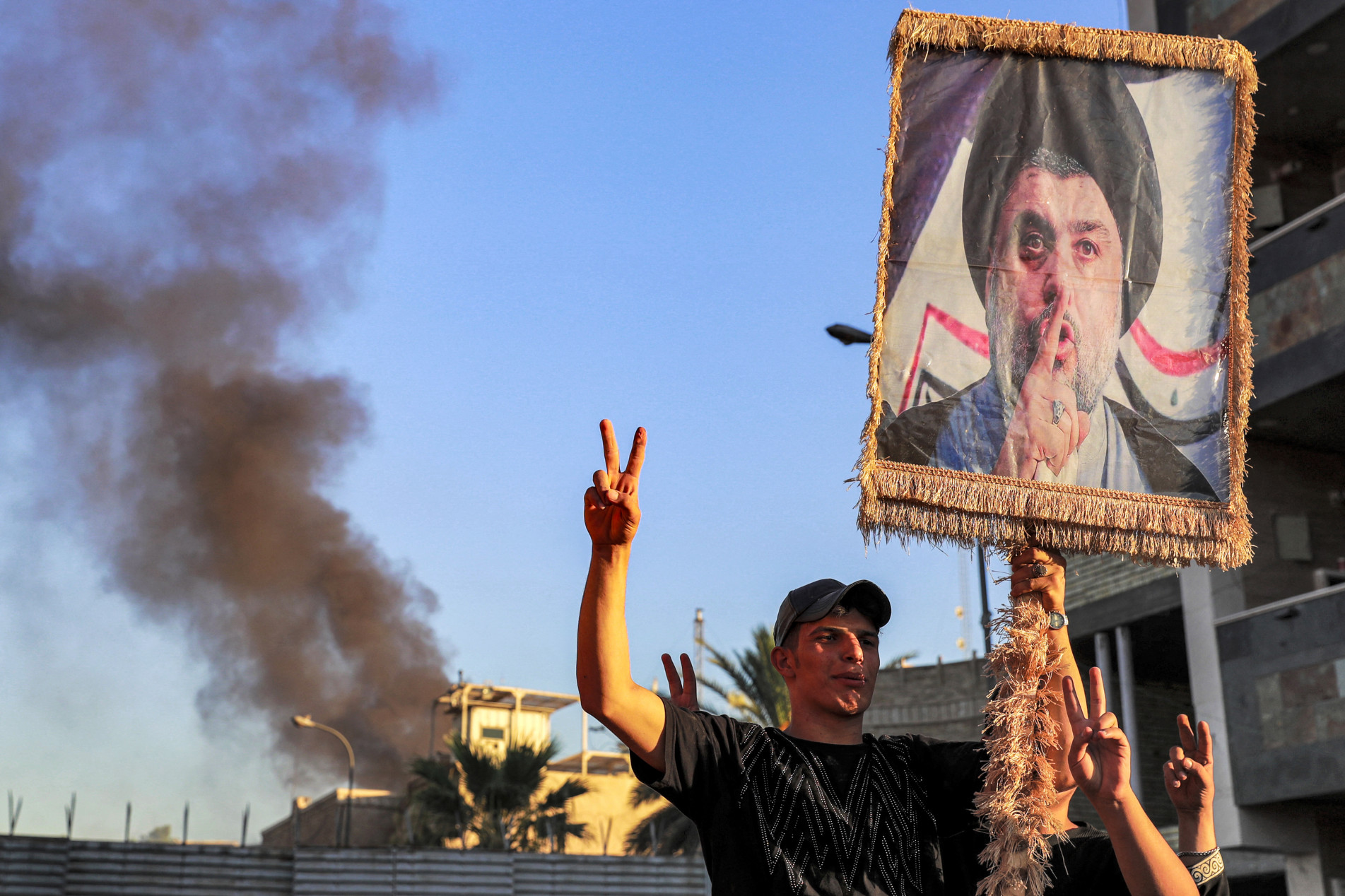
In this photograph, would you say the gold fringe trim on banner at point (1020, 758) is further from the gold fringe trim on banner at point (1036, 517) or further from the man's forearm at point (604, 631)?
the man's forearm at point (604, 631)

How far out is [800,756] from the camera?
361 cm

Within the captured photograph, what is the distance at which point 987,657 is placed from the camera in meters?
3.98

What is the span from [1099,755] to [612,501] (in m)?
1.32

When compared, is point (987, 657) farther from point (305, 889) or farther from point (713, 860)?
point (305, 889)

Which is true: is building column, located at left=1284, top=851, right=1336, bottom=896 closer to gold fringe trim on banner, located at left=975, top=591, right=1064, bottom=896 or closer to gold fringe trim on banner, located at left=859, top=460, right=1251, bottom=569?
gold fringe trim on banner, located at left=859, top=460, right=1251, bottom=569

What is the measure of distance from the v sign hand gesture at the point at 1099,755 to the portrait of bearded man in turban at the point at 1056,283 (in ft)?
3.88

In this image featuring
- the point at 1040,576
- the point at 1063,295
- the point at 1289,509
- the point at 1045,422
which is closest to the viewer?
the point at 1040,576

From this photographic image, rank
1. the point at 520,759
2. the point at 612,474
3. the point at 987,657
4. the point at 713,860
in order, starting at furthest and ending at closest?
the point at 520,759 < the point at 987,657 < the point at 713,860 < the point at 612,474

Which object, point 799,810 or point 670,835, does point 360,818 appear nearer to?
point 670,835

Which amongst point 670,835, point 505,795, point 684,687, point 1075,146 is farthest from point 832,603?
point 670,835

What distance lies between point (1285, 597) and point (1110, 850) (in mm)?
13250

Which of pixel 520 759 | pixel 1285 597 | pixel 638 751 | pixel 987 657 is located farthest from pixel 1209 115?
pixel 520 759

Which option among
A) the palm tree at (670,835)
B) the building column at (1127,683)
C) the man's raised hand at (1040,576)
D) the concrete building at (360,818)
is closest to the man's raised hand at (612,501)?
the man's raised hand at (1040,576)

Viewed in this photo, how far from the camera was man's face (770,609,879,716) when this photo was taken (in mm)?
3684
